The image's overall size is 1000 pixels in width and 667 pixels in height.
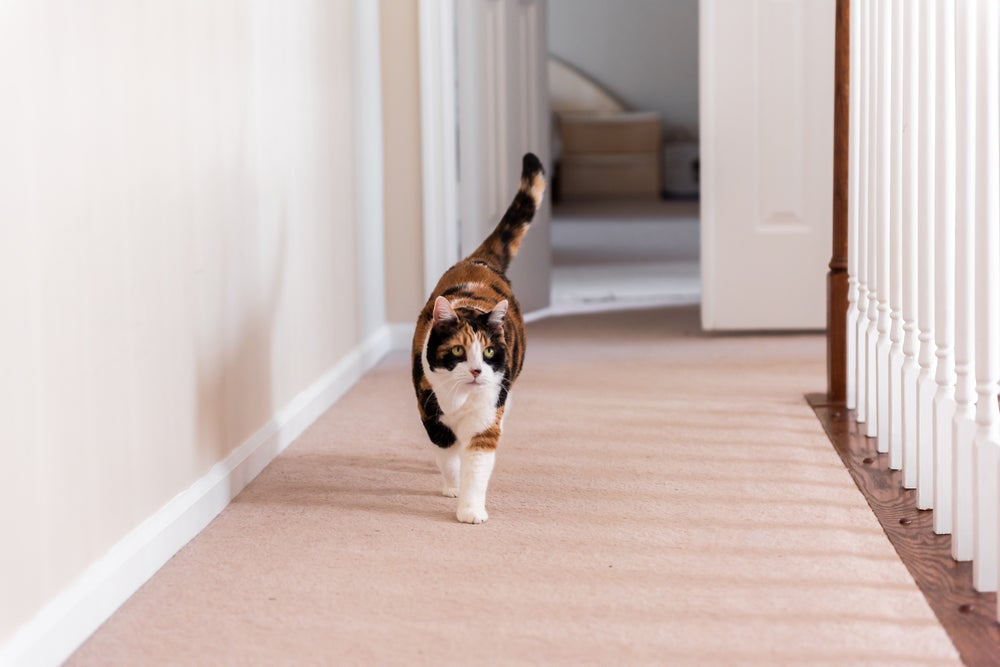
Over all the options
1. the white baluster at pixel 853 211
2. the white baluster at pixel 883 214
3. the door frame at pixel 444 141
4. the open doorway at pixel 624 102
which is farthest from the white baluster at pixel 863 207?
the open doorway at pixel 624 102

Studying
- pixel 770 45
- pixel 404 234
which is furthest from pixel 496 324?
pixel 770 45

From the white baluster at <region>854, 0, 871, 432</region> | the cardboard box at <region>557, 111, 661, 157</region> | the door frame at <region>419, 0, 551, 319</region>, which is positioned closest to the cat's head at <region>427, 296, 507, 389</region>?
the white baluster at <region>854, 0, 871, 432</region>

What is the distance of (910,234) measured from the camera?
6.69 feet

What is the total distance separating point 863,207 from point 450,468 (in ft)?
3.25

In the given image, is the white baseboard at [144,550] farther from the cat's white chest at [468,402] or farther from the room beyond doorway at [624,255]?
the room beyond doorway at [624,255]

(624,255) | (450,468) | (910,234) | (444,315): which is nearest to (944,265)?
(910,234)

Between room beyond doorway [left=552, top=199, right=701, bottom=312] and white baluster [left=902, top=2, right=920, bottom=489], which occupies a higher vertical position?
white baluster [left=902, top=2, right=920, bottom=489]

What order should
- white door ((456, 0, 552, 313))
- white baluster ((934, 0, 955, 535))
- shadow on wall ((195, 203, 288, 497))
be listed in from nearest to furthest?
white baluster ((934, 0, 955, 535)) → shadow on wall ((195, 203, 288, 497)) → white door ((456, 0, 552, 313))

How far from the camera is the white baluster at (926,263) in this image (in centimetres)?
190

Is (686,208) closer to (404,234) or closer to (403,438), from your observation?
(404,234)

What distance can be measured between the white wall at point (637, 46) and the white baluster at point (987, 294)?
7.31 meters

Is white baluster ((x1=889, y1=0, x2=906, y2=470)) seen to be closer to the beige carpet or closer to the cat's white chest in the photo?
the beige carpet

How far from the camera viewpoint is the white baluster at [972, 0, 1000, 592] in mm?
1559

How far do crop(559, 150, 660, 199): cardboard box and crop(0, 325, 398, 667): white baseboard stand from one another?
611cm
